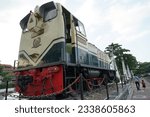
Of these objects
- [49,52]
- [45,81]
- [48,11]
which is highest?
[48,11]

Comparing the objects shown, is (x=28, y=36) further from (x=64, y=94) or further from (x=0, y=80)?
(x=0, y=80)

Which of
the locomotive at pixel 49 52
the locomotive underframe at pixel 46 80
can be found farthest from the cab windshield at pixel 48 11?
the locomotive underframe at pixel 46 80

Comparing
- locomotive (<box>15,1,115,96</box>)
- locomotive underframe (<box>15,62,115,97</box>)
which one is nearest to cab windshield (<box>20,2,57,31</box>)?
locomotive (<box>15,1,115,96</box>)

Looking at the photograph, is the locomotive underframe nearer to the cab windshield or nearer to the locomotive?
the locomotive

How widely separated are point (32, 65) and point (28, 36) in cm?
141

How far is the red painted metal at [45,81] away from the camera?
697cm

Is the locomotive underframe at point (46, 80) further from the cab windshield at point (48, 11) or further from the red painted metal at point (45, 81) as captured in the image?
the cab windshield at point (48, 11)

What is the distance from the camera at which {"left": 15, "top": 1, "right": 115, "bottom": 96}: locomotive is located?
7.12m

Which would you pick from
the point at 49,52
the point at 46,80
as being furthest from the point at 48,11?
the point at 46,80

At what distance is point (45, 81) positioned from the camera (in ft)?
23.8

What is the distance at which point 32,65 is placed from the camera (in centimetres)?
796

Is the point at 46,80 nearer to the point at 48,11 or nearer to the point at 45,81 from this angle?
the point at 45,81

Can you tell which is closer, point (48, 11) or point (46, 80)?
point (46, 80)

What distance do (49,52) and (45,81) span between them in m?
1.09
